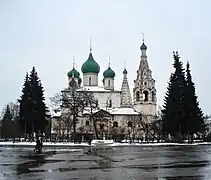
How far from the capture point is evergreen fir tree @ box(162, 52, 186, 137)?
50250 millimetres

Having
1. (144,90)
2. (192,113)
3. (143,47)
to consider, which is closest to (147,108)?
(144,90)

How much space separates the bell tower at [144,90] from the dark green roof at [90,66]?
36.3 feet

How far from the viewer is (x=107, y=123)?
82750 millimetres

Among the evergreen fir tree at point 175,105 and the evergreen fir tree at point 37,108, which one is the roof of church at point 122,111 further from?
the evergreen fir tree at point 175,105

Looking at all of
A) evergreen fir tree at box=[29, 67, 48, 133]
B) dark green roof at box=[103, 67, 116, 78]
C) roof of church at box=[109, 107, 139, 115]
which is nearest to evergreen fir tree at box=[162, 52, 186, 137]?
evergreen fir tree at box=[29, 67, 48, 133]

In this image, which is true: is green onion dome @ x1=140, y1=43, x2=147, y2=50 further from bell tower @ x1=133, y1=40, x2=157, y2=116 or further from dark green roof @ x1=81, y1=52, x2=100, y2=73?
dark green roof @ x1=81, y1=52, x2=100, y2=73

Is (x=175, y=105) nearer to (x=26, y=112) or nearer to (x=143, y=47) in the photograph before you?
(x=26, y=112)

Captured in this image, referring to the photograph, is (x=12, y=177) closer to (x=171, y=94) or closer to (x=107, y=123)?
(x=171, y=94)

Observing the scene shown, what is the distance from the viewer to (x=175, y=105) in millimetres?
50375

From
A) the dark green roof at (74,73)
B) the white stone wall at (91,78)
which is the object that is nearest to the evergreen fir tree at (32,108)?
the white stone wall at (91,78)

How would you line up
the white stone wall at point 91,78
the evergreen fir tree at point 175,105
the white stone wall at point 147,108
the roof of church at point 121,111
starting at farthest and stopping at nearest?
the white stone wall at point 91,78 < the roof of church at point 121,111 < the white stone wall at point 147,108 < the evergreen fir tree at point 175,105

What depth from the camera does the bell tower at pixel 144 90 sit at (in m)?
81.3

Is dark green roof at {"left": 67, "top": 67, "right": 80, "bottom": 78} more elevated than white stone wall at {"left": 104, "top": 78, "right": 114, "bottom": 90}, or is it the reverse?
dark green roof at {"left": 67, "top": 67, "right": 80, "bottom": 78}

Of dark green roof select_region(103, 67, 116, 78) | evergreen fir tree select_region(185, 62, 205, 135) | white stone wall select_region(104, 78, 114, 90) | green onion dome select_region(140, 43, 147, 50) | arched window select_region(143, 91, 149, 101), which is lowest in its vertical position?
evergreen fir tree select_region(185, 62, 205, 135)
